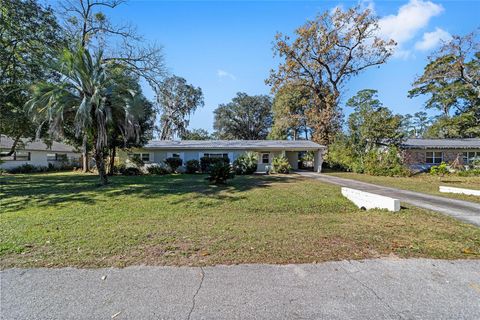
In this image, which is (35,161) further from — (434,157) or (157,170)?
(434,157)

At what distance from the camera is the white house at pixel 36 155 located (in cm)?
2319

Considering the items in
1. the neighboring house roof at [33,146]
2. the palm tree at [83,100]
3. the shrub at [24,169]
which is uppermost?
the palm tree at [83,100]

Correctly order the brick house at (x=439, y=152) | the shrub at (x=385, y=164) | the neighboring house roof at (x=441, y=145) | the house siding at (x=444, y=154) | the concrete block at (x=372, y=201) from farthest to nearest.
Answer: the house siding at (x=444, y=154), the brick house at (x=439, y=152), the neighboring house roof at (x=441, y=145), the shrub at (x=385, y=164), the concrete block at (x=372, y=201)

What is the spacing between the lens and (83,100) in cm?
1045

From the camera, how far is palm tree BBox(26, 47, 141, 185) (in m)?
10.4

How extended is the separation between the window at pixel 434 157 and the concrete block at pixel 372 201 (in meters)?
21.9

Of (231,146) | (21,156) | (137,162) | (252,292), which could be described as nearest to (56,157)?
(21,156)

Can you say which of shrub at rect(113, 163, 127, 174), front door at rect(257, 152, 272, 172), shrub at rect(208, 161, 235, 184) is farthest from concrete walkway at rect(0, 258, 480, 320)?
front door at rect(257, 152, 272, 172)

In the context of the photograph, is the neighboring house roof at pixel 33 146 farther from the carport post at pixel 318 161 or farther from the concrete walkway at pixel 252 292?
the carport post at pixel 318 161

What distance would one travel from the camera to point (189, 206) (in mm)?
7688

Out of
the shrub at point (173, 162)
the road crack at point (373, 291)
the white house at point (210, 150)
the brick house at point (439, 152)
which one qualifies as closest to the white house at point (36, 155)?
the white house at point (210, 150)

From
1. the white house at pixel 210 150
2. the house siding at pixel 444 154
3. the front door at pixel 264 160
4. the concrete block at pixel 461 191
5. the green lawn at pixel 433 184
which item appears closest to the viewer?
the concrete block at pixel 461 191

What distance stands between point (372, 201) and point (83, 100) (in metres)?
12.0

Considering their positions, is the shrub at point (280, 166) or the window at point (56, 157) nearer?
the shrub at point (280, 166)
